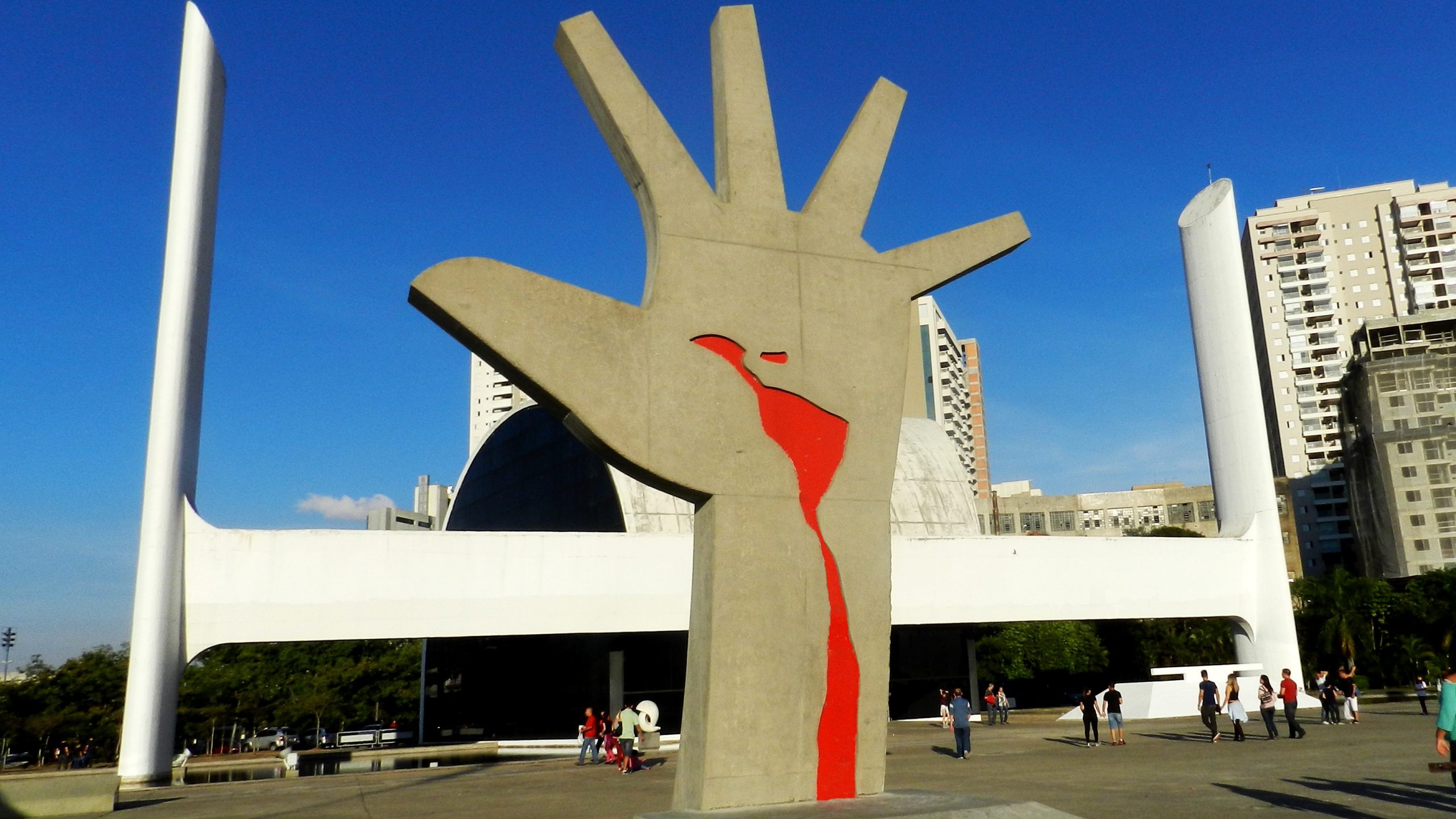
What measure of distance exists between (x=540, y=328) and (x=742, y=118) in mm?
3348

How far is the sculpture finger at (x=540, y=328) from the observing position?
8.31 metres

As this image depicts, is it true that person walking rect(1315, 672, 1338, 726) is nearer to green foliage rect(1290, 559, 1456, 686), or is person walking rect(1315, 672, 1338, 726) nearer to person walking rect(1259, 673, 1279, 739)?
person walking rect(1259, 673, 1279, 739)

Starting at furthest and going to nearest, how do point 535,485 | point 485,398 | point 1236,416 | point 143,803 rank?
1. point 485,398
2. point 535,485
3. point 1236,416
4. point 143,803

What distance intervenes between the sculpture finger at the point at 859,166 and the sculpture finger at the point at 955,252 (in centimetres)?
59

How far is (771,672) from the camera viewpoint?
9039mm

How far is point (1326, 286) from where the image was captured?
331 ft

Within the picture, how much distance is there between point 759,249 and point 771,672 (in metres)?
4.05

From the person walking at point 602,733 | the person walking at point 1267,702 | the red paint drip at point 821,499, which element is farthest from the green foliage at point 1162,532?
the red paint drip at point 821,499

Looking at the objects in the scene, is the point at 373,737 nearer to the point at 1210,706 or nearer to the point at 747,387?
the point at 1210,706

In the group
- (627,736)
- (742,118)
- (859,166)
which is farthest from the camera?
(627,736)

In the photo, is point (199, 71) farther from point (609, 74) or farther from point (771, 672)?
point (771, 672)

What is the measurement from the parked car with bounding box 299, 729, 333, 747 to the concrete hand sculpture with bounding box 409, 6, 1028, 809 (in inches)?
1815

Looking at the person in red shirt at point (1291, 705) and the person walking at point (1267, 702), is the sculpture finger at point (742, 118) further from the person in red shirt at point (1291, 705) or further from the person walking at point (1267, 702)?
the person in red shirt at point (1291, 705)

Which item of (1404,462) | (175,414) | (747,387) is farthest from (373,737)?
(1404,462)
